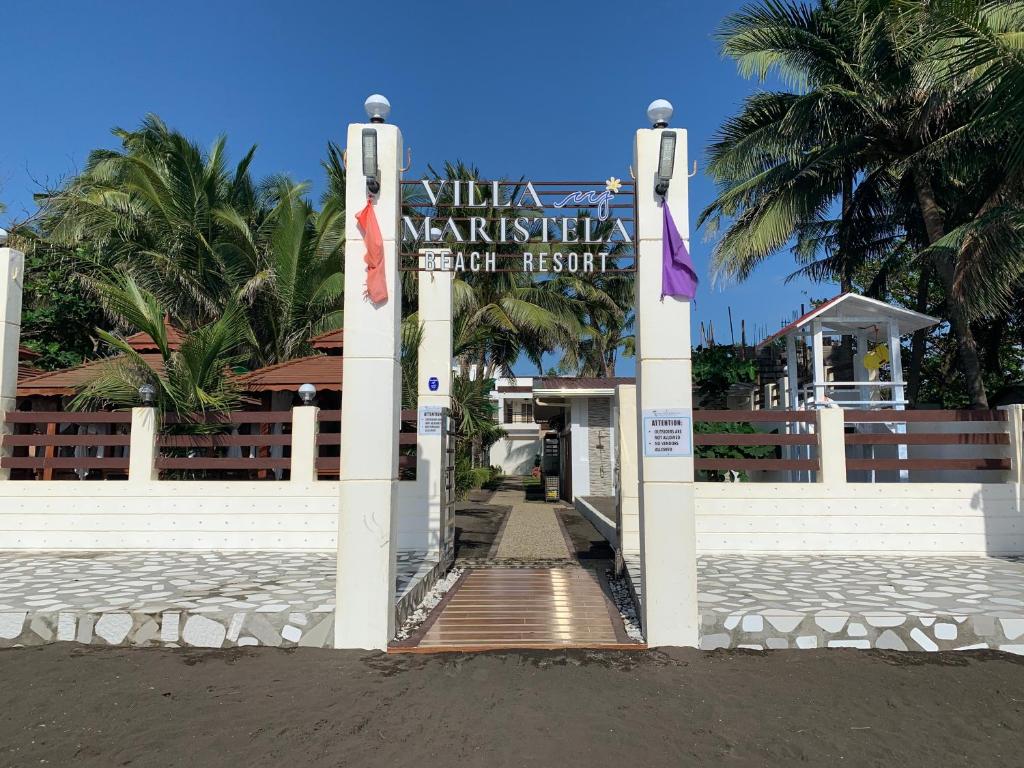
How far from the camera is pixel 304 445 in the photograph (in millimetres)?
9102

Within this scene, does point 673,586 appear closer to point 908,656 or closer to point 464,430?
point 908,656

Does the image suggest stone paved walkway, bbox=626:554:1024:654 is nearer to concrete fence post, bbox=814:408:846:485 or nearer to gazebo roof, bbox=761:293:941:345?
concrete fence post, bbox=814:408:846:485

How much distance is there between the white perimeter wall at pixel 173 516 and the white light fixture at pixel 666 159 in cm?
548

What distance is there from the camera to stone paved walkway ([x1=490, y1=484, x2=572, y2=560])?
9711 mm

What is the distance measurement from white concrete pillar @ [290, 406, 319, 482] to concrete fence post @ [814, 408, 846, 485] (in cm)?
664

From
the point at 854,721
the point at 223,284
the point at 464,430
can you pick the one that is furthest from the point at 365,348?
the point at 223,284

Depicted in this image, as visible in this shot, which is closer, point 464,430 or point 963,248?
point 963,248

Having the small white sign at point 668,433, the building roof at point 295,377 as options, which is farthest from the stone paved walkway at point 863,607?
the building roof at point 295,377

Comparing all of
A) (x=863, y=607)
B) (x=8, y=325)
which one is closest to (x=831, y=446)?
(x=863, y=607)

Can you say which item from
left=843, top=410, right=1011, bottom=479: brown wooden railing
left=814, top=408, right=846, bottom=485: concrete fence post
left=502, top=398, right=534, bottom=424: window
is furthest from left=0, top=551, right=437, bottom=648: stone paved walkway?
left=502, top=398, right=534, bottom=424: window

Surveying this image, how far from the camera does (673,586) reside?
16.6 ft

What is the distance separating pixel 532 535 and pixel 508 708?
8133 millimetres

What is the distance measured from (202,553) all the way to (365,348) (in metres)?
5.02

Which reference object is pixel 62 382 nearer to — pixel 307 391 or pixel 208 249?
pixel 307 391
